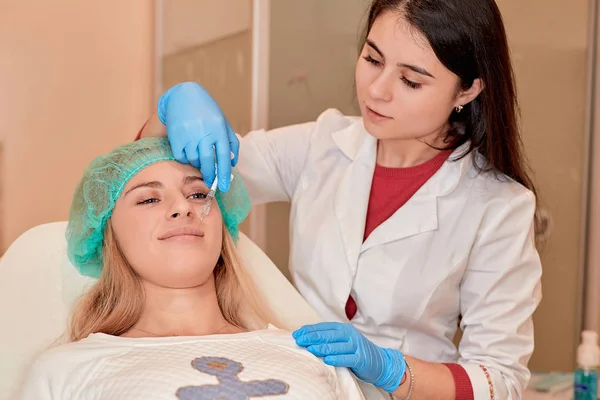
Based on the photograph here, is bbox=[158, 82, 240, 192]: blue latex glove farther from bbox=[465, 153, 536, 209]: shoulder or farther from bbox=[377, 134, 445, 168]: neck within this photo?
bbox=[465, 153, 536, 209]: shoulder

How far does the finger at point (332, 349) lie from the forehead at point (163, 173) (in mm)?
422

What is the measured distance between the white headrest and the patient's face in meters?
0.14

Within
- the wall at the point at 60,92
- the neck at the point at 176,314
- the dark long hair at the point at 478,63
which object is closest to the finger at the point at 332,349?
the neck at the point at 176,314

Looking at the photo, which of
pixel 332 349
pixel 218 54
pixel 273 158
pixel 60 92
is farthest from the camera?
pixel 218 54

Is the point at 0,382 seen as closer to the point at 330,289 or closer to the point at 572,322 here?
the point at 330,289

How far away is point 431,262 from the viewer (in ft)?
5.55

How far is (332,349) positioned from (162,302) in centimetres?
36

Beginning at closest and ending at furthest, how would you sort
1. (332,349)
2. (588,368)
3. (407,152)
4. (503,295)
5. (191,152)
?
(332,349) < (191,152) < (503,295) < (407,152) < (588,368)

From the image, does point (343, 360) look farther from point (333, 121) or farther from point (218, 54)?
point (218, 54)

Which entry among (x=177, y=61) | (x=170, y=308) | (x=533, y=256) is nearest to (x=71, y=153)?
(x=177, y=61)

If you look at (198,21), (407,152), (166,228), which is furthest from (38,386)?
(198,21)

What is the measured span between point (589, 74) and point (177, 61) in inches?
52.8

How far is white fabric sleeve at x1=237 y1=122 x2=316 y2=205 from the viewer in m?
1.86

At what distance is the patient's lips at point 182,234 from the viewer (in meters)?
1.49
